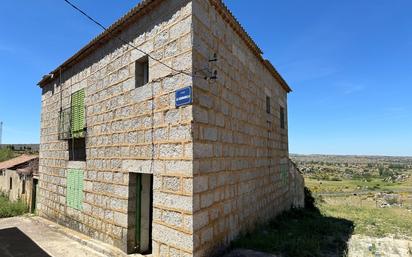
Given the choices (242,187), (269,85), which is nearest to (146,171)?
(242,187)

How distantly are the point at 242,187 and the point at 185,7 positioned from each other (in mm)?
4202

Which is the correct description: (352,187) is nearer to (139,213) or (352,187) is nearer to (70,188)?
(70,188)

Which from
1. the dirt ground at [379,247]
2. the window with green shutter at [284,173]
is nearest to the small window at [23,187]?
the window with green shutter at [284,173]

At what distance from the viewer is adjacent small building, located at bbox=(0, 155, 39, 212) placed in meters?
13.1

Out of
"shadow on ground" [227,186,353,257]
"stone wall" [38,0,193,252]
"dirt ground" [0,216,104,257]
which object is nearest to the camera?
"stone wall" [38,0,193,252]

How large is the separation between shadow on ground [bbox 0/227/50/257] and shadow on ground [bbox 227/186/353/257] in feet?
15.4

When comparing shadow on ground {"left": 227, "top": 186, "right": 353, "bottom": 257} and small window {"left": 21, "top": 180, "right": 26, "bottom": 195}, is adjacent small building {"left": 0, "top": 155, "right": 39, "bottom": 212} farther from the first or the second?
shadow on ground {"left": 227, "top": 186, "right": 353, "bottom": 257}

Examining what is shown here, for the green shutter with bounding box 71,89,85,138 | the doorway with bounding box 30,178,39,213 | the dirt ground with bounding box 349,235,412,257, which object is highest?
the green shutter with bounding box 71,89,85,138

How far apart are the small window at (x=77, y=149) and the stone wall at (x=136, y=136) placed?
9.3 inches

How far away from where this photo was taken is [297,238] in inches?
307

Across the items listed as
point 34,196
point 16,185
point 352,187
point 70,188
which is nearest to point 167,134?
point 70,188

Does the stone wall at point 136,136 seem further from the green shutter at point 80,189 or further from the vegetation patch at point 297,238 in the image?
the vegetation patch at point 297,238

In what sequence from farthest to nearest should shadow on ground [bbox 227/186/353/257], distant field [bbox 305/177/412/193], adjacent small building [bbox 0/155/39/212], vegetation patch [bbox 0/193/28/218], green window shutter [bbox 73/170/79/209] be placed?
distant field [bbox 305/177/412/193], adjacent small building [bbox 0/155/39/212], vegetation patch [bbox 0/193/28/218], green window shutter [bbox 73/170/79/209], shadow on ground [bbox 227/186/353/257]

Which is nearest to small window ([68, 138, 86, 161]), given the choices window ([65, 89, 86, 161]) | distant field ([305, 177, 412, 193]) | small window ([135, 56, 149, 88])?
window ([65, 89, 86, 161])
